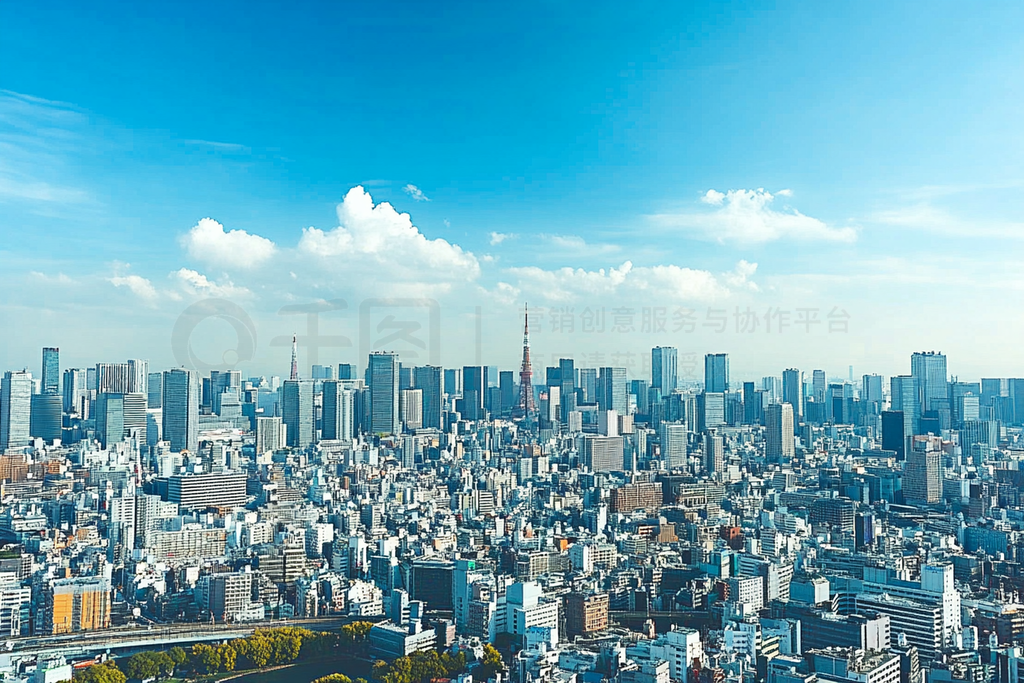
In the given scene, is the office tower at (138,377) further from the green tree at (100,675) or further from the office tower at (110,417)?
the green tree at (100,675)

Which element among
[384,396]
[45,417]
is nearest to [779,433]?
[384,396]

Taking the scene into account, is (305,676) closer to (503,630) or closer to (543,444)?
(503,630)

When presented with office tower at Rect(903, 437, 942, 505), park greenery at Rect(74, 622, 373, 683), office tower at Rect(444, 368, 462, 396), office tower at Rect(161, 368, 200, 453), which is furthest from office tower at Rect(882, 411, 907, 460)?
office tower at Rect(161, 368, 200, 453)

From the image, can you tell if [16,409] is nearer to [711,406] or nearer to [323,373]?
[323,373]

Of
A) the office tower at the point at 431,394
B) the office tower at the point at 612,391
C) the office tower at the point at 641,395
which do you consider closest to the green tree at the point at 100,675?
the office tower at the point at 431,394

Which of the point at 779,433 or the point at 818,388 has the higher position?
the point at 818,388
